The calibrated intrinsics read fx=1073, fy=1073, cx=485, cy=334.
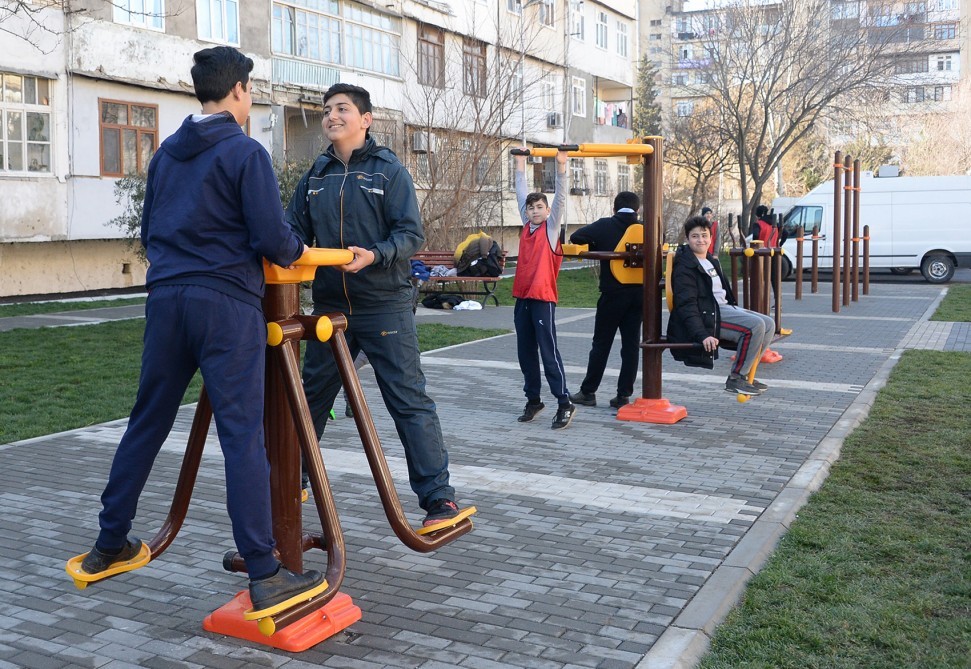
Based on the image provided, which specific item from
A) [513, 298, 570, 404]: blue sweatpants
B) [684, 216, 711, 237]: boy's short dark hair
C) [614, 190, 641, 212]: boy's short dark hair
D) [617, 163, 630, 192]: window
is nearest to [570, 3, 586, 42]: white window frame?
[617, 163, 630, 192]: window

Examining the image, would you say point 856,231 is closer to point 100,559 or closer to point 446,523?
point 446,523

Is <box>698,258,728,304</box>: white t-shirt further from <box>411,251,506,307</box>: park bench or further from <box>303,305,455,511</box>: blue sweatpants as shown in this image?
<box>411,251,506,307</box>: park bench

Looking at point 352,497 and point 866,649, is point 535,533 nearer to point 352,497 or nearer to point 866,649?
point 352,497

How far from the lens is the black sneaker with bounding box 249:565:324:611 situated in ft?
12.2

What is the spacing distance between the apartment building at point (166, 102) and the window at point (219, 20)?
0.13ft

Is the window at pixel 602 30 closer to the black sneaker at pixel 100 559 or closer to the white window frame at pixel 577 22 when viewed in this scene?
the white window frame at pixel 577 22

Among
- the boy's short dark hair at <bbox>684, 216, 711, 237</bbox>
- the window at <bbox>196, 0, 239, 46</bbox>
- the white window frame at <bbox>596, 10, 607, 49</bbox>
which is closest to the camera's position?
the boy's short dark hair at <bbox>684, 216, 711, 237</bbox>

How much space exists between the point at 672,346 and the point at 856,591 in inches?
154

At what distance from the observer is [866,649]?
387 centimetres

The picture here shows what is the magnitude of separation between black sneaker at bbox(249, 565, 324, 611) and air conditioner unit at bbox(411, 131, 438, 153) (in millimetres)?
20404

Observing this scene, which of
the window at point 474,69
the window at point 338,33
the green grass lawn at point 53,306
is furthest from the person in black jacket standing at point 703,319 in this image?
the window at point 338,33

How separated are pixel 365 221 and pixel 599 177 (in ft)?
140

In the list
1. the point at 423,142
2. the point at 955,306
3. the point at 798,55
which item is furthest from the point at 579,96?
the point at 955,306

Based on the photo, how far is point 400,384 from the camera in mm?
4762
